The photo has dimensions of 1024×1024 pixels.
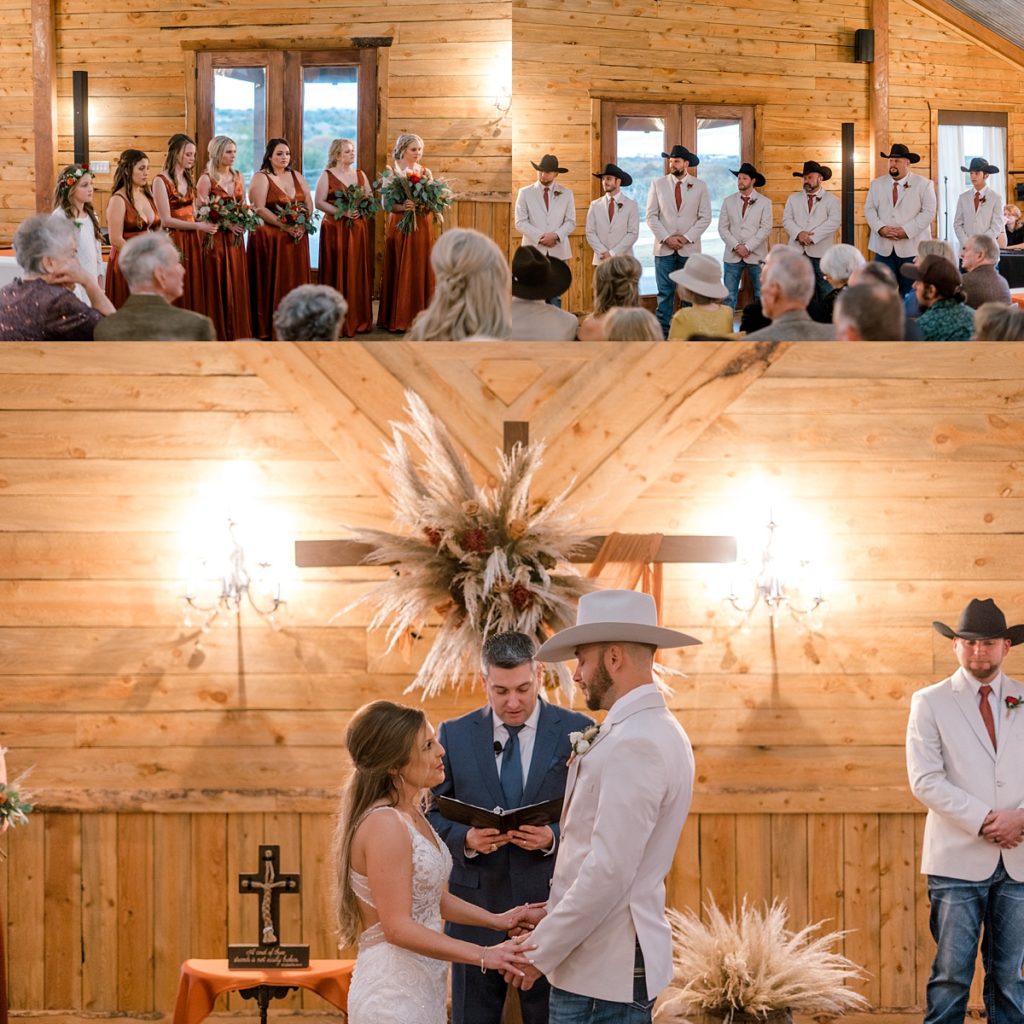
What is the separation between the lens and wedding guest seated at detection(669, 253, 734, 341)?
21.2ft

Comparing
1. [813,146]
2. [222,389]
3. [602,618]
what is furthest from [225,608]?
[813,146]

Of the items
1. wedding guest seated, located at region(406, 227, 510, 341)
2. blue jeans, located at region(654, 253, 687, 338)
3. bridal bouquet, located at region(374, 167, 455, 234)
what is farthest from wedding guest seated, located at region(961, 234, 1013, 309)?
blue jeans, located at region(654, 253, 687, 338)

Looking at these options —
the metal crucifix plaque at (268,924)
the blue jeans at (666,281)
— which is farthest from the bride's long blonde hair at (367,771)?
the blue jeans at (666,281)

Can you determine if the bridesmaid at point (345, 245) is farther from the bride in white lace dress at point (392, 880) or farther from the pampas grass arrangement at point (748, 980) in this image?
the bride in white lace dress at point (392, 880)

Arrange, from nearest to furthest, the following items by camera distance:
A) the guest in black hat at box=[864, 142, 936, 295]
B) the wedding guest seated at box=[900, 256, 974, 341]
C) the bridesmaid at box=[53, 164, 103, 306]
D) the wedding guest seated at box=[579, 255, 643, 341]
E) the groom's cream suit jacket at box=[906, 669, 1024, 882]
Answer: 1. the groom's cream suit jacket at box=[906, 669, 1024, 882]
2. the wedding guest seated at box=[900, 256, 974, 341]
3. the wedding guest seated at box=[579, 255, 643, 341]
4. the bridesmaid at box=[53, 164, 103, 306]
5. the guest in black hat at box=[864, 142, 936, 295]

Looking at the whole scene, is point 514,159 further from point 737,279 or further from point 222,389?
point 222,389

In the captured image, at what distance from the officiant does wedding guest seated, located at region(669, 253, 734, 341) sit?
2.11m

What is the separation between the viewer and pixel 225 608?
5.71 metres

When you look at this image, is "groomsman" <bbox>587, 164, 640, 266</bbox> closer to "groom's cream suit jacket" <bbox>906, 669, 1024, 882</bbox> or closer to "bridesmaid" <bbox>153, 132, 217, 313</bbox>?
"bridesmaid" <bbox>153, 132, 217, 313</bbox>

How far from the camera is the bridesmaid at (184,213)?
9.40 meters

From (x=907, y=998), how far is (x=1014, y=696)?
1282 millimetres

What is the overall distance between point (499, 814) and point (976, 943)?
1.76m

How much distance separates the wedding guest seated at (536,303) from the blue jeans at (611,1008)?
2.87m

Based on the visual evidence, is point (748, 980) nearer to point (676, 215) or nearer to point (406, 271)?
point (406, 271)
